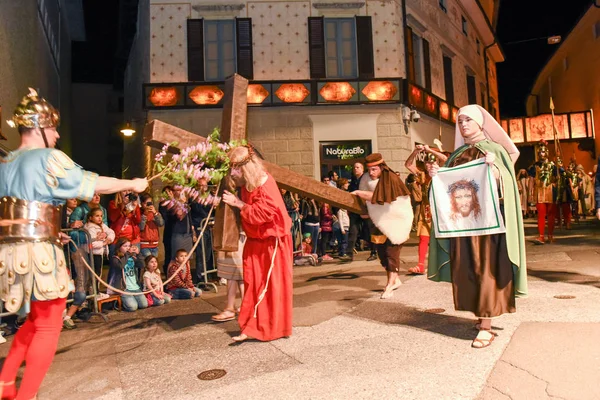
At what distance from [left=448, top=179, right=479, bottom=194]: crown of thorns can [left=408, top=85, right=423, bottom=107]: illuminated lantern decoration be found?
11.7 meters

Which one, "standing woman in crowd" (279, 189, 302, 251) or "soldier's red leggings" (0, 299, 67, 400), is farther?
"standing woman in crowd" (279, 189, 302, 251)

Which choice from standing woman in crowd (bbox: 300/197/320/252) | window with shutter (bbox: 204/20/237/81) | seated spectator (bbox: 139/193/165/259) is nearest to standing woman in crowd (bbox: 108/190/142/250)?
seated spectator (bbox: 139/193/165/259)

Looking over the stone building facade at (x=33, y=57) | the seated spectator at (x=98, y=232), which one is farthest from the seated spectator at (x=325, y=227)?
the stone building facade at (x=33, y=57)

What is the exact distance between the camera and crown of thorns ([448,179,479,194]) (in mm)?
4475

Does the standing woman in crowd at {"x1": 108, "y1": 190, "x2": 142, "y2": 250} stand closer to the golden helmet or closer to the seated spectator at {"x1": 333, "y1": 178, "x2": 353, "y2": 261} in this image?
the golden helmet

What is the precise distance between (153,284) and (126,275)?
0.42m

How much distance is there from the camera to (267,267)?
476 centimetres

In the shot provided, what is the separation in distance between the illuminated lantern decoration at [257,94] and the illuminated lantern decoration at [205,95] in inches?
40.0

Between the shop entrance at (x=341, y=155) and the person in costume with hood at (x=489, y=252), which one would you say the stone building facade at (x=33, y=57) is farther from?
the shop entrance at (x=341, y=155)

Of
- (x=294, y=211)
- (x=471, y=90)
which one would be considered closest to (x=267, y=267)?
(x=294, y=211)

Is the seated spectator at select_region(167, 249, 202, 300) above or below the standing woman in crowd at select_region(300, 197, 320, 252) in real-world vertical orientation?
below

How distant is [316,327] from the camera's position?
5051mm

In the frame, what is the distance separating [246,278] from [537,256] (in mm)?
6692

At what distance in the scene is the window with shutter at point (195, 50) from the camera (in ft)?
49.0
